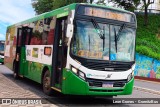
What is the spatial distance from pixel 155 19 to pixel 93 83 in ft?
145

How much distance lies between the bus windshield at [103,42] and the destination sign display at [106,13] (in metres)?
0.32

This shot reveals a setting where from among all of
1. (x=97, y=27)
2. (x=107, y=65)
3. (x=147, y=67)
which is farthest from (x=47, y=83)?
(x=147, y=67)

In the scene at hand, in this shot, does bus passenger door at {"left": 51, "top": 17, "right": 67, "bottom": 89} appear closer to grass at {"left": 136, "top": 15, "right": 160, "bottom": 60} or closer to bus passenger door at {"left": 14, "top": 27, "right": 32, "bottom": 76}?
bus passenger door at {"left": 14, "top": 27, "right": 32, "bottom": 76}

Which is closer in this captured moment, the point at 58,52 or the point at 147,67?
the point at 58,52

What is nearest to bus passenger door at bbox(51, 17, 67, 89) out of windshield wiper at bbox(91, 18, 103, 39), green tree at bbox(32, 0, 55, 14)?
windshield wiper at bbox(91, 18, 103, 39)

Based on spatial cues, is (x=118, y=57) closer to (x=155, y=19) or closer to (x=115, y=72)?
(x=115, y=72)

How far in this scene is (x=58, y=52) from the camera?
1312 cm

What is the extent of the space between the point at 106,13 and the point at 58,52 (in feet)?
7.22

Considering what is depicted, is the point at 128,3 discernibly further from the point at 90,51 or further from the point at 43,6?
the point at 90,51

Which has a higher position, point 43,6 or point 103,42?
point 43,6

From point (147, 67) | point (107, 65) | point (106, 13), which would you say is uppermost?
point (106, 13)

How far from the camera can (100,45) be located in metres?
12.0

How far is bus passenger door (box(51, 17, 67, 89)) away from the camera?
500 inches

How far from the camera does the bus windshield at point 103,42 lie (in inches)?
464
